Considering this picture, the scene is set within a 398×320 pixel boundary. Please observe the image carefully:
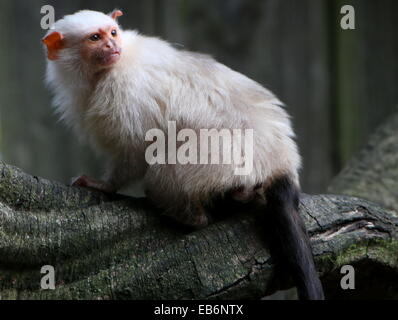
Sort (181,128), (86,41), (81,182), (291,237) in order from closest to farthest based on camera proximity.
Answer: (291,237) < (181,128) < (81,182) < (86,41)

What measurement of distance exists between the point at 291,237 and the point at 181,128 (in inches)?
27.7

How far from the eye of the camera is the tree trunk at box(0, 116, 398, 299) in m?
2.45

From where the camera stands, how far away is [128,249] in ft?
8.55

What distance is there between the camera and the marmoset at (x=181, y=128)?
272 cm

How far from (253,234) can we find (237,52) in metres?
2.25

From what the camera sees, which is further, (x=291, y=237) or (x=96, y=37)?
(x=96, y=37)

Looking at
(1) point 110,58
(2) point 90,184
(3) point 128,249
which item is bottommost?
(3) point 128,249

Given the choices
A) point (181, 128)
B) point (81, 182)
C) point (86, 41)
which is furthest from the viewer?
point (86, 41)

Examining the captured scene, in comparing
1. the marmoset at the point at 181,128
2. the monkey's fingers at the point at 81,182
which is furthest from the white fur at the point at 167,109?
the monkey's fingers at the point at 81,182

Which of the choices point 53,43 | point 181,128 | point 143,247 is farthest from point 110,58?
point 143,247

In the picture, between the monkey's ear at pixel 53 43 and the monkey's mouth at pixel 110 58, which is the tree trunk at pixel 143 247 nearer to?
the monkey's mouth at pixel 110 58

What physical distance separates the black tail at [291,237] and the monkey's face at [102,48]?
99 cm

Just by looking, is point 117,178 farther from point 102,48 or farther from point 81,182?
point 102,48

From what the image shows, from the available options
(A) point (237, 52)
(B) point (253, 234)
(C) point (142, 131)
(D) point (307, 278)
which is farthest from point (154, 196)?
(A) point (237, 52)
